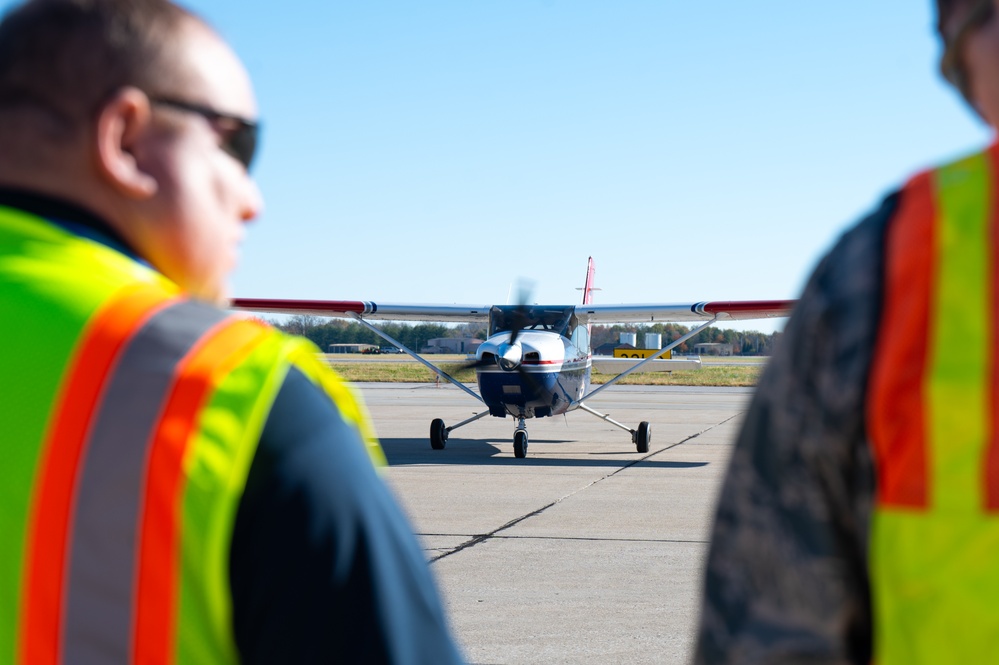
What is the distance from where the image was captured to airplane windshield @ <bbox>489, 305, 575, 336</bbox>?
49.8 ft

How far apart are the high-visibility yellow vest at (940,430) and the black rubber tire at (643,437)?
13.7 m

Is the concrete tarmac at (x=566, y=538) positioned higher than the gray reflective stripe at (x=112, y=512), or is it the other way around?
the gray reflective stripe at (x=112, y=512)

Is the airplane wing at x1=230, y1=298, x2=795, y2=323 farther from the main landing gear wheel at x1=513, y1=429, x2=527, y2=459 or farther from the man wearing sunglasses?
the man wearing sunglasses

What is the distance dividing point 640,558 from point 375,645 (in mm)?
6006

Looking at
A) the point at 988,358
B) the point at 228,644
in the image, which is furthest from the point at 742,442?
the point at 228,644

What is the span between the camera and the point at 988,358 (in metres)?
0.85

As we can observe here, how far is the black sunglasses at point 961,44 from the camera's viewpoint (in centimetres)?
97

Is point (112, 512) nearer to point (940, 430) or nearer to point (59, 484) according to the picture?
point (59, 484)

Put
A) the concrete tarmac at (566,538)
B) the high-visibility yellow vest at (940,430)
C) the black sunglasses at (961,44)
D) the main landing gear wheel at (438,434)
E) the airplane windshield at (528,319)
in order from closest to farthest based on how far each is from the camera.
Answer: the high-visibility yellow vest at (940,430) → the black sunglasses at (961,44) → the concrete tarmac at (566,538) → the main landing gear wheel at (438,434) → the airplane windshield at (528,319)

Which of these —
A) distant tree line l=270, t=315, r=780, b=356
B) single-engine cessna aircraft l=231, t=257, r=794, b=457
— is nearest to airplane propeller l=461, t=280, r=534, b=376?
single-engine cessna aircraft l=231, t=257, r=794, b=457

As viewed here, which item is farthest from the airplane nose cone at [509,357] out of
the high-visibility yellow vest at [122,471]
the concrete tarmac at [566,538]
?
the high-visibility yellow vest at [122,471]

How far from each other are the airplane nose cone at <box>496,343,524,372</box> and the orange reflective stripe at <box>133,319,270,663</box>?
12830mm

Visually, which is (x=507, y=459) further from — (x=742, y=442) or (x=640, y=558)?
(x=742, y=442)

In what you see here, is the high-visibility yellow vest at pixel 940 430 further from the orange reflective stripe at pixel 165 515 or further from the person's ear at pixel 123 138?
the person's ear at pixel 123 138
